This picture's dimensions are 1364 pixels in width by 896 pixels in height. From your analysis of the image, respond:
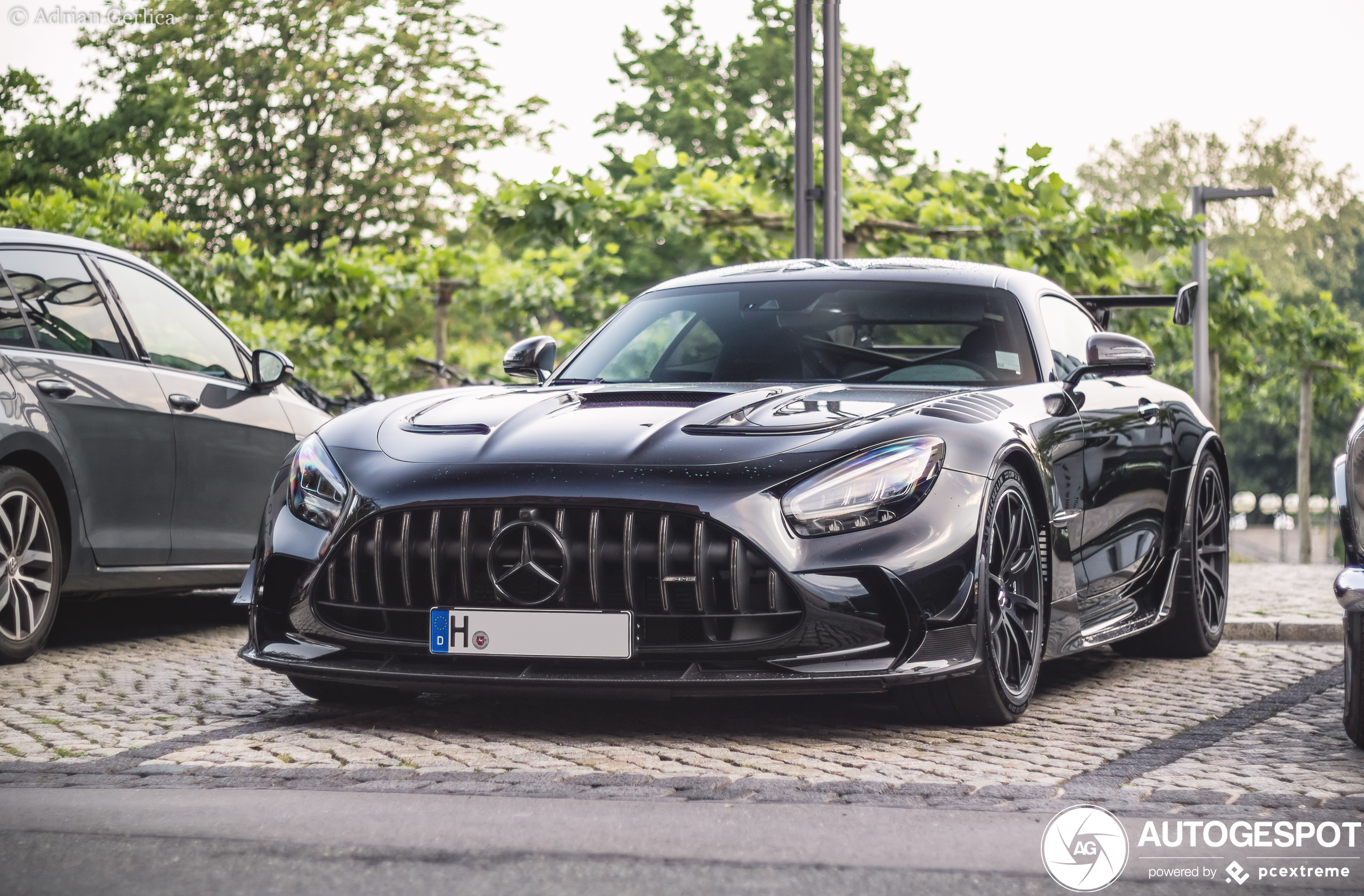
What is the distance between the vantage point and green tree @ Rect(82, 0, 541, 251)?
32.9 metres

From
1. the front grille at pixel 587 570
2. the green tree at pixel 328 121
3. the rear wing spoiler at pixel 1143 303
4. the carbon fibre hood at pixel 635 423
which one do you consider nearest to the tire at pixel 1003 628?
the carbon fibre hood at pixel 635 423

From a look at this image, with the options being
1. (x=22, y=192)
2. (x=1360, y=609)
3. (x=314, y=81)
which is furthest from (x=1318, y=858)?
(x=314, y=81)

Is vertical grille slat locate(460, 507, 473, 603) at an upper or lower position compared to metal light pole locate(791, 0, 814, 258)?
lower

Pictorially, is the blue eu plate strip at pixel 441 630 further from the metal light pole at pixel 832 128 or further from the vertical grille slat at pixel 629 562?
the metal light pole at pixel 832 128

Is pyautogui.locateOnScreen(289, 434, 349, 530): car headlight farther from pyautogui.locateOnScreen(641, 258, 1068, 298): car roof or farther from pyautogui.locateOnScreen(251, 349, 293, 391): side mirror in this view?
pyautogui.locateOnScreen(251, 349, 293, 391): side mirror

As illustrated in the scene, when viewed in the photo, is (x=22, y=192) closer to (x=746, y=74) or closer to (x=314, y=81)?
(x=314, y=81)

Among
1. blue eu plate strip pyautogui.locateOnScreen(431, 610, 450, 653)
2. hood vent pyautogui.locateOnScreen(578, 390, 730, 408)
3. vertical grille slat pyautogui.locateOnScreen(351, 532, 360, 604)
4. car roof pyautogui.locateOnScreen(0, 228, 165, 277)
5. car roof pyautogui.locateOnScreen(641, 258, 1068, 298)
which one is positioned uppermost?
car roof pyautogui.locateOnScreen(0, 228, 165, 277)

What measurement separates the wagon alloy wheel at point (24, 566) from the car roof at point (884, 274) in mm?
2538

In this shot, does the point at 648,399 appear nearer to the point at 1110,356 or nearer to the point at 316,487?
the point at 316,487

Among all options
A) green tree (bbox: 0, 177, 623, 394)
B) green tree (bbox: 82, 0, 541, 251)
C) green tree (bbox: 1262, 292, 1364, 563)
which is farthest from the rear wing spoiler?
green tree (bbox: 82, 0, 541, 251)

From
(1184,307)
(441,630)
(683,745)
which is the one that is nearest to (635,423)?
(441,630)

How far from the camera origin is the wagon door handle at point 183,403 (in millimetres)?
7391

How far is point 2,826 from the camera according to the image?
3.62 meters

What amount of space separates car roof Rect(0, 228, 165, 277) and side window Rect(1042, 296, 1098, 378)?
392 cm
